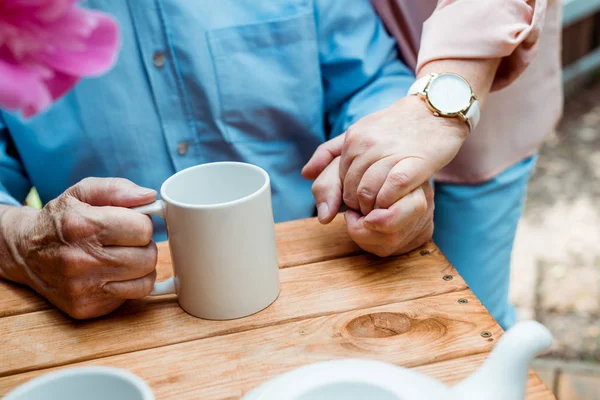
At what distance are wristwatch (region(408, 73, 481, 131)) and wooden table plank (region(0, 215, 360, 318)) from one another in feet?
0.67

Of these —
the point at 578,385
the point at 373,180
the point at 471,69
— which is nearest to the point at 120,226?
the point at 373,180

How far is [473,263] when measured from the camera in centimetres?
129

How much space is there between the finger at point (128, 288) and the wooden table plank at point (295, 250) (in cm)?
10

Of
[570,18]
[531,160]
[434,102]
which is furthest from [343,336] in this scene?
[570,18]

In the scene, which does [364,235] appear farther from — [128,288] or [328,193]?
[128,288]

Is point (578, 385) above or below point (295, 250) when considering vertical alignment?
below

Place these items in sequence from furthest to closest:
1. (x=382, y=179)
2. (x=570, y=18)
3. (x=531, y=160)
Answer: (x=570, y=18) < (x=531, y=160) < (x=382, y=179)

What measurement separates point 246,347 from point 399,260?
24cm

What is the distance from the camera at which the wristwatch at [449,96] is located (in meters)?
0.88

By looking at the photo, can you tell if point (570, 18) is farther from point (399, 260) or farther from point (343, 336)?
point (343, 336)

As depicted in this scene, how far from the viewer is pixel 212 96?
106 centimetres

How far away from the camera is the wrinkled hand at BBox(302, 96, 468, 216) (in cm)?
78

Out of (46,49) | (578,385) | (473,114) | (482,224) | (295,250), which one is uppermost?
(46,49)

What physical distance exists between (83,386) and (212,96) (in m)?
0.64
